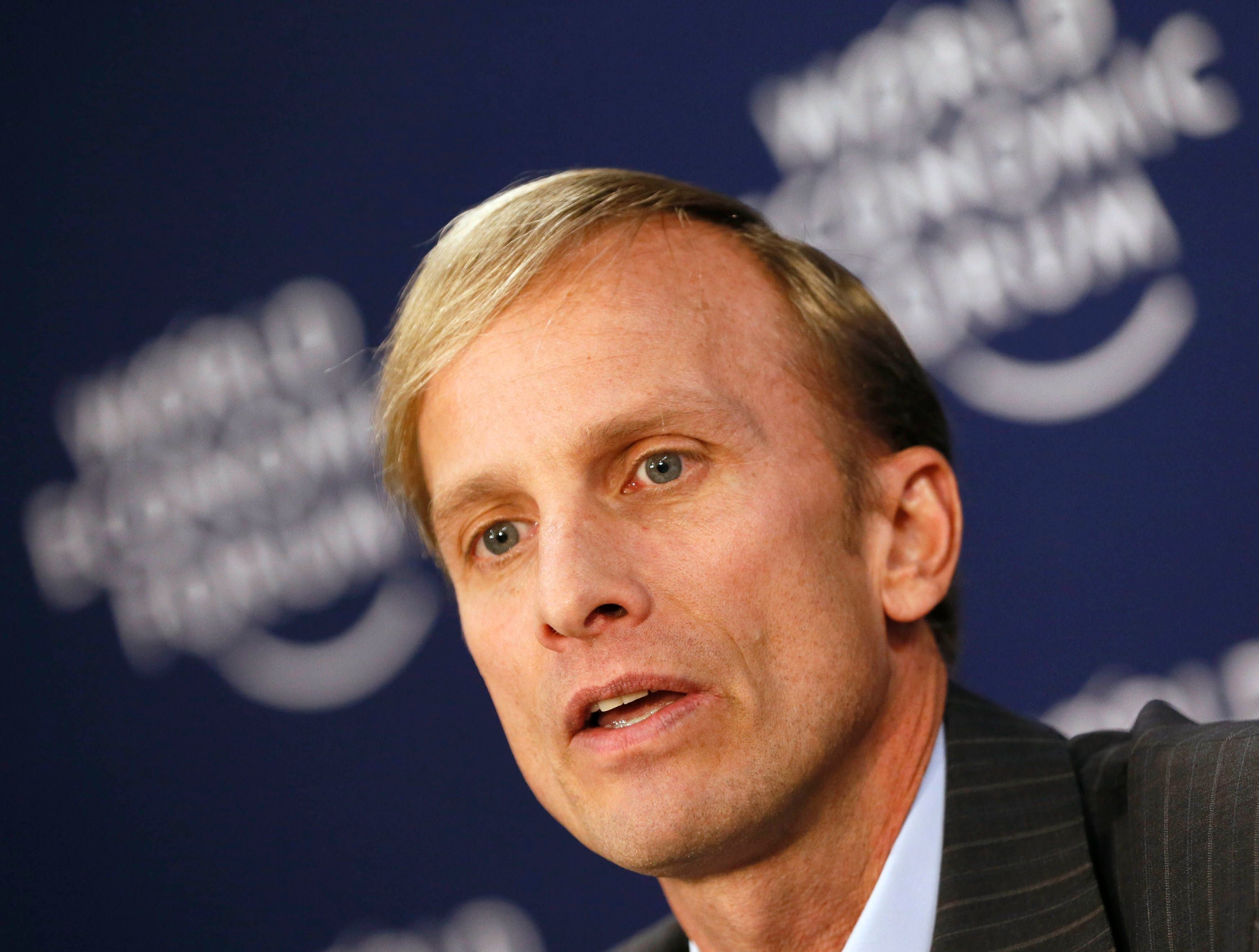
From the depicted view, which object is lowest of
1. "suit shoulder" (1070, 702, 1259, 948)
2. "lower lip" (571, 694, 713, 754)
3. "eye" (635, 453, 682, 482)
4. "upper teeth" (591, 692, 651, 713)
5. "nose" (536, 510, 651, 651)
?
"suit shoulder" (1070, 702, 1259, 948)

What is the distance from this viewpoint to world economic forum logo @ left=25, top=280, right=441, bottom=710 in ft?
10.1

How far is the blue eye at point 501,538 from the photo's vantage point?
5.54ft

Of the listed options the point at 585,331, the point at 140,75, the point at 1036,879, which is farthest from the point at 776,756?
the point at 140,75

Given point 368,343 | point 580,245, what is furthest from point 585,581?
point 368,343

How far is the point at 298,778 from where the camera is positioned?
3135 mm

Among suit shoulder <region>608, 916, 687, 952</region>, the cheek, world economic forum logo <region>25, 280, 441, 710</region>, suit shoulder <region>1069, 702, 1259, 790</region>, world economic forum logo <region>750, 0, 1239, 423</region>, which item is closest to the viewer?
suit shoulder <region>1069, 702, 1259, 790</region>

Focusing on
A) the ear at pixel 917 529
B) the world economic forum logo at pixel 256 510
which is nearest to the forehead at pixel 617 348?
the ear at pixel 917 529

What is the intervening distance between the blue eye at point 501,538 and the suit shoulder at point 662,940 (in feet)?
2.28

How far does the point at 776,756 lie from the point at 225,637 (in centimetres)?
199

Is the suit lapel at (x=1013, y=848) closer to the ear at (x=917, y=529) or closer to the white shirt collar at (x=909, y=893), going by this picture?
the white shirt collar at (x=909, y=893)

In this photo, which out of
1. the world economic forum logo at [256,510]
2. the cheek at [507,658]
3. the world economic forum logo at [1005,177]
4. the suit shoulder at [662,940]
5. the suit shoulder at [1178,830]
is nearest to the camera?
the suit shoulder at [1178,830]

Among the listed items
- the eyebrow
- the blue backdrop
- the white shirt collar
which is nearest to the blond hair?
the eyebrow

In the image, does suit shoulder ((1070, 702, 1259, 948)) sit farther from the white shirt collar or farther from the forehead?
the forehead

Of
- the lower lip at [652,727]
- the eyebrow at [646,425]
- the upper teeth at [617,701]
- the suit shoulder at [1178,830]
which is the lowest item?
the suit shoulder at [1178,830]
